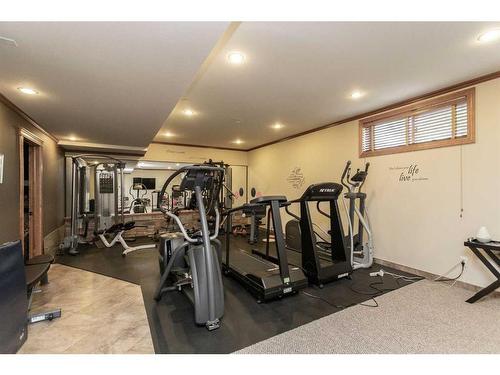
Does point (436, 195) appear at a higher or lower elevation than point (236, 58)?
lower

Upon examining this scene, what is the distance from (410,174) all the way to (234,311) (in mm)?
3327

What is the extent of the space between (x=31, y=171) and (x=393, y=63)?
5.69 metres

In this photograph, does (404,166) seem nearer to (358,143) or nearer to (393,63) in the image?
(358,143)

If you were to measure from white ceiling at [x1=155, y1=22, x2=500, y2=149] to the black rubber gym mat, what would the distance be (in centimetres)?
266

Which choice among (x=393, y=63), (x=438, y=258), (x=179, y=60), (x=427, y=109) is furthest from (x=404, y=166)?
(x=179, y=60)

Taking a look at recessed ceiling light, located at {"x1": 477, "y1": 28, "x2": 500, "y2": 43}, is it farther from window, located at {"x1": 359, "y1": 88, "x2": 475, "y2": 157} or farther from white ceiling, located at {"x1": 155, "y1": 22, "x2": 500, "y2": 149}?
window, located at {"x1": 359, "y1": 88, "x2": 475, "y2": 157}

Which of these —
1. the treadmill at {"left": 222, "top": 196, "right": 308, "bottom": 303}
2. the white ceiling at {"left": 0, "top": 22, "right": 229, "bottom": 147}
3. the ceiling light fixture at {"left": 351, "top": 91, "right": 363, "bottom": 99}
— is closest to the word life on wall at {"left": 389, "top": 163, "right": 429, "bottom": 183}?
the ceiling light fixture at {"left": 351, "top": 91, "right": 363, "bottom": 99}

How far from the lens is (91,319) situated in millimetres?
2357

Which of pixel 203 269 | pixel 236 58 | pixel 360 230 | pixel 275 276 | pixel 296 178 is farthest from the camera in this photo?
pixel 296 178

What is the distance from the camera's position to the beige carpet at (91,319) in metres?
1.96

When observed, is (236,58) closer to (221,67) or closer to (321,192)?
(221,67)

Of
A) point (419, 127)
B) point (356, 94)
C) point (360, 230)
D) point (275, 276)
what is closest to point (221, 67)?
point (356, 94)

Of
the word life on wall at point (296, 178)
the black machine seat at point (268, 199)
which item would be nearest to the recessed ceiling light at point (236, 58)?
the black machine seat at point (268, 199)

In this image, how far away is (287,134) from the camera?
6.02 m
